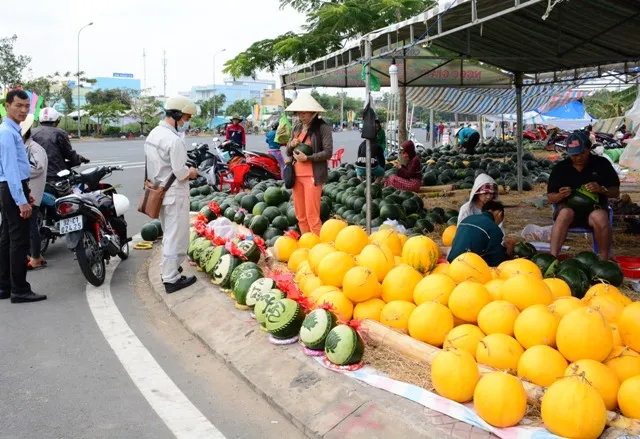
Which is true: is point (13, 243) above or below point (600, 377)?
above

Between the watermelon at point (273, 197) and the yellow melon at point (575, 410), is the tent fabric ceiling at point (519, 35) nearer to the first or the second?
the watermelon at point (273, 197)

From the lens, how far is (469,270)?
461cm

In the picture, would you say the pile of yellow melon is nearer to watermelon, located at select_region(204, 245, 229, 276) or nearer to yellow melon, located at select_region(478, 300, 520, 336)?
yellow melon, located at select_region(478, 300, 520, 336)

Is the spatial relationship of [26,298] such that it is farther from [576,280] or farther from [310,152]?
[576,280]

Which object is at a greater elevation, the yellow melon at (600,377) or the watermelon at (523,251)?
the watermelon at (523,251)

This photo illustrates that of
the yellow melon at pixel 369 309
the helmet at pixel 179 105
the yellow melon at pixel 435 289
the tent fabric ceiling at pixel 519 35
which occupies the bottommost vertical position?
the yellow melon at pixel 369 309

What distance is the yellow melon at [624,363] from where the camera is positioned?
3479mm

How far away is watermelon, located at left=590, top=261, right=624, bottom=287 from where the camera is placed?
17.3 feet

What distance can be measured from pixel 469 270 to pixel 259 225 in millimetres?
4031

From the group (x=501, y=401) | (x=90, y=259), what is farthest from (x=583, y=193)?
(x=90, y=259)

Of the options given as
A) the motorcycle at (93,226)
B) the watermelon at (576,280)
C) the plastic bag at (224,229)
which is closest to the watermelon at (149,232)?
the motorcycle at (93,226)

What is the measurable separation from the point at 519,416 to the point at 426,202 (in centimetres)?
846

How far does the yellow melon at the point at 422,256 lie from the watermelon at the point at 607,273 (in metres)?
1.49

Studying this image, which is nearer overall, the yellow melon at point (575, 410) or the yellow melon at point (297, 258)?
the yellow melon at point (575, 410)
